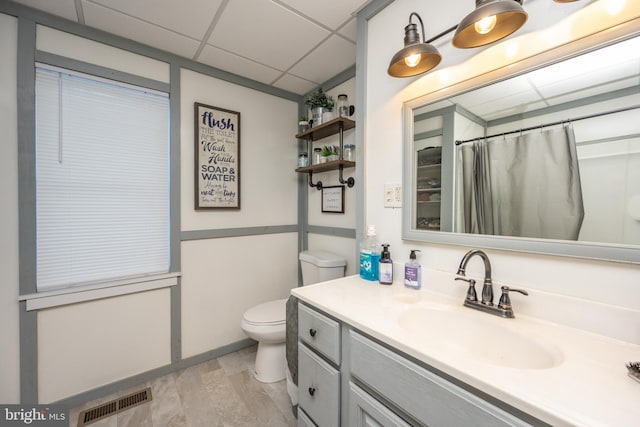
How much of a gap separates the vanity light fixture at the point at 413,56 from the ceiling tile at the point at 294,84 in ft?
4.41

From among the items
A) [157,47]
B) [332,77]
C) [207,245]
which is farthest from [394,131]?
[157,47]

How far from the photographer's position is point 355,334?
2.84ft

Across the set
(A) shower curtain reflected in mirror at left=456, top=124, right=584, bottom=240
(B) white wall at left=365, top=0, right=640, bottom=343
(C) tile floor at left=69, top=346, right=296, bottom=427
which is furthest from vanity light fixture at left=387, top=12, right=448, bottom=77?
(C) tile floor at left=69, top=346, right=296, bottom=427

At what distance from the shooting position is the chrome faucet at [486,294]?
2.89 feet

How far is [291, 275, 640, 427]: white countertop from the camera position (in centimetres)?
48

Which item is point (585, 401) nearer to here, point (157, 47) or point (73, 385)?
point (73, 385)

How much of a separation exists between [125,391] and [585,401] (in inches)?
93.0

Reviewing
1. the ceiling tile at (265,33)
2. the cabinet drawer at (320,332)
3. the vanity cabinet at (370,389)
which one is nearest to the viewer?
the vanity cabinet at (370,389)

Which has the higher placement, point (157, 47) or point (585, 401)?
point (157, 47)

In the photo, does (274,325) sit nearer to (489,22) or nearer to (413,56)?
(413,56)

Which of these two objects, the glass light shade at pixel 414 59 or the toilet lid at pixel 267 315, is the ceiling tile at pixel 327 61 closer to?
the glass light shade at pixel 414 59

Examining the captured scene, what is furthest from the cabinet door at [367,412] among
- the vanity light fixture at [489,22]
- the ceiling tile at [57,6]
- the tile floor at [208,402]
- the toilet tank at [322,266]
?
the ceiling tile at [57,6]

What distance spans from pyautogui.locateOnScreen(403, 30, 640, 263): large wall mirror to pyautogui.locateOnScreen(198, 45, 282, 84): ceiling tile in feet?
4.70

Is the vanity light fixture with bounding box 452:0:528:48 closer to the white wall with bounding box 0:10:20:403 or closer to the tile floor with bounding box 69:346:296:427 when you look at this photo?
the tile floor with bounding box 69:346:296:427
